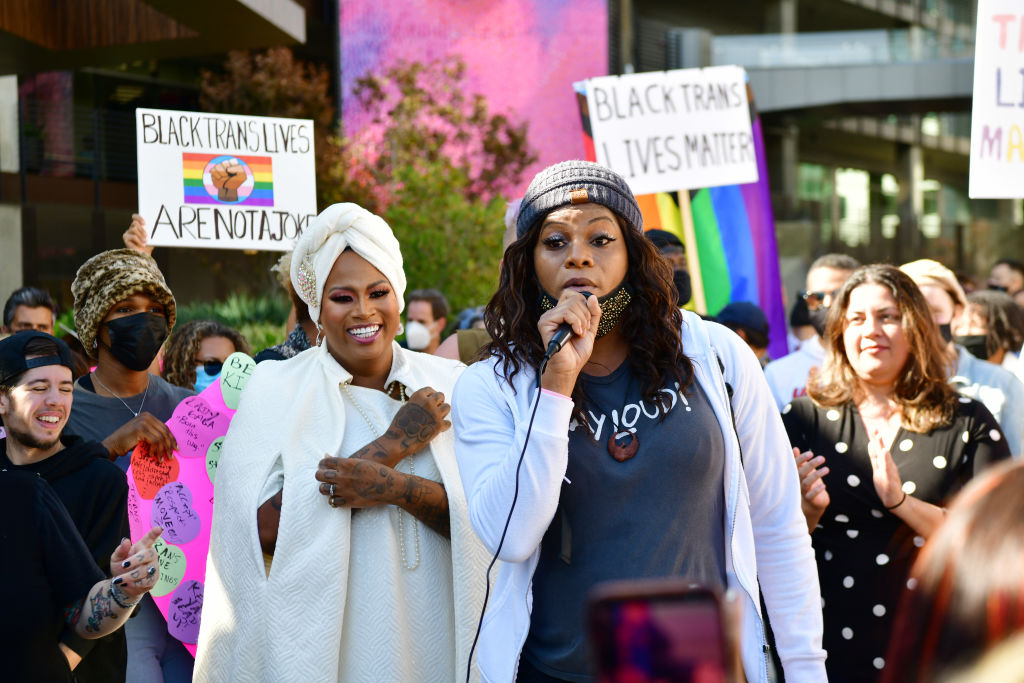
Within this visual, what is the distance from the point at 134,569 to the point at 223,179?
11.6 ft

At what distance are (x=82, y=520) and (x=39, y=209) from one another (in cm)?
1722

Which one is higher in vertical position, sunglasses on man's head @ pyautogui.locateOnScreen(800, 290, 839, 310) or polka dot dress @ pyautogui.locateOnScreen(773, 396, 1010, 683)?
sunglasses on man's head @ pyautogui.locateOnScreen(800, 290, 839, 310)

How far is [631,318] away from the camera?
2.67 meters

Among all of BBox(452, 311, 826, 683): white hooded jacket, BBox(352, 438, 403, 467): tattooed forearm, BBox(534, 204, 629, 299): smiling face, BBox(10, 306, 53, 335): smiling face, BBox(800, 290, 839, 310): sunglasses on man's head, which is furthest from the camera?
BBox(10, 306, 53, 335): smiling face

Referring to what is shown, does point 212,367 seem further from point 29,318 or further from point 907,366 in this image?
point 907,366

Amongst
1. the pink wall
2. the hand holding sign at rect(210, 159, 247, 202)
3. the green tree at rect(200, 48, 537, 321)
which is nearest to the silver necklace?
the hand holding sign at rect(210, 159, 247, 202)

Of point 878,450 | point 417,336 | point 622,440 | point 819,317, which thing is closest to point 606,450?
point 622,440

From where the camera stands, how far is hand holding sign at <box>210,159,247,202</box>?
237 inches

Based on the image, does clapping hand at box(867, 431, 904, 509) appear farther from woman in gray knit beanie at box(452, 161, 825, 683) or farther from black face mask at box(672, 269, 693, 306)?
black face mask at box(672, 269, 693, 306)

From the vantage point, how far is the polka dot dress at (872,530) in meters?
3.63

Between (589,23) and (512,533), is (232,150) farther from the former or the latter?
(589,23)

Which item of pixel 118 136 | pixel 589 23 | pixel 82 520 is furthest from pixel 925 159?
pixel 82 520

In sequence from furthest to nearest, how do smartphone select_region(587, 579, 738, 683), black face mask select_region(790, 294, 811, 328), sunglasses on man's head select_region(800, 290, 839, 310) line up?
black face mask select_region(790, 294, 811, 328) < sunglasses on man's head select_region(800, 290, 839, 310) < smartphone select_region(587, 579, 738, 683)

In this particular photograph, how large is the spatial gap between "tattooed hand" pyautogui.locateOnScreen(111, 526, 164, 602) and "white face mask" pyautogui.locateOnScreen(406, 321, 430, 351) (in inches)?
231
